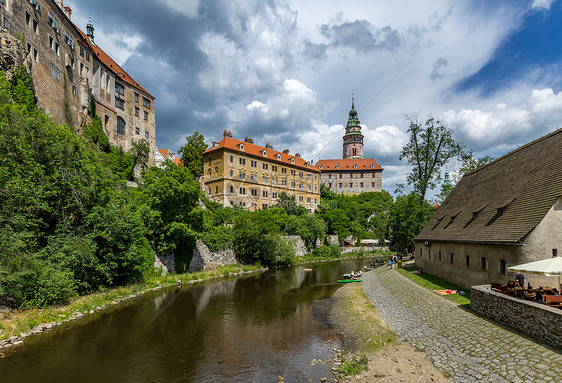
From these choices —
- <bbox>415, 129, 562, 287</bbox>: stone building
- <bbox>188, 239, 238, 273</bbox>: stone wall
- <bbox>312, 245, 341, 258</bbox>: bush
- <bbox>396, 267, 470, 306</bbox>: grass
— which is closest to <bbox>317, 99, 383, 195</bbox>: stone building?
<bbox>312, 245, 341, 258</bbox>: bush

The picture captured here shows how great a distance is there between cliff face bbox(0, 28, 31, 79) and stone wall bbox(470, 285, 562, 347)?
35.7m

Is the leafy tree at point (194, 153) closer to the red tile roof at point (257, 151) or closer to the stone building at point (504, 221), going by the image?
the red tile roof at point (257, 151)

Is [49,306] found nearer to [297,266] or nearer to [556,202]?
[556,202]

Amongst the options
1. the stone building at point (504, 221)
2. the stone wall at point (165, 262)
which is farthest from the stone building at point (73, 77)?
the stone building at point (504, 221)

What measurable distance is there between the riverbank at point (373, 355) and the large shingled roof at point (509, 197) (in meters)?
7.15

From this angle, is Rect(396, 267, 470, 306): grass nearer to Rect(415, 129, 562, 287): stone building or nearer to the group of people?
Rect(415, 129, 562, 287): stone building

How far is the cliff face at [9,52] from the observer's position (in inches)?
921

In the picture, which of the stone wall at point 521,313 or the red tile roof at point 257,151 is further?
the red tile roof at point 257,151

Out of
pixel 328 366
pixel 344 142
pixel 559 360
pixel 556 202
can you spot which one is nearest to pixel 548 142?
pixel 556 202

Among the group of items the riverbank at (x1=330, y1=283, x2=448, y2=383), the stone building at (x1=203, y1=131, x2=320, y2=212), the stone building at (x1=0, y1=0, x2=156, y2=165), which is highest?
the stone building at (x1=0, y1=0, x2=156, y2=165)

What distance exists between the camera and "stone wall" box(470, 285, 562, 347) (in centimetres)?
927

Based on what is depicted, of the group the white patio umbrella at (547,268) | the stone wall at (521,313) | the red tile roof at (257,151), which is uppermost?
the red tile roof at (257,151)

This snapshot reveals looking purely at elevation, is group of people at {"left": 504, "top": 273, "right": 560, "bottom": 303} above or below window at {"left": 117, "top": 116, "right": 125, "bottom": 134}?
below

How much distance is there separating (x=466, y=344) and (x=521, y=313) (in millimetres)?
2254
